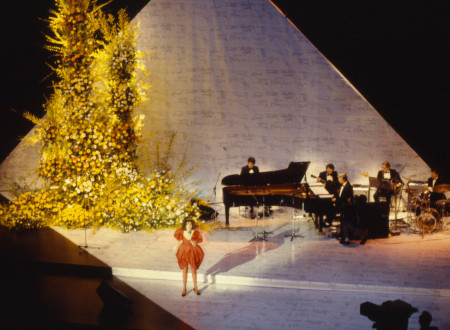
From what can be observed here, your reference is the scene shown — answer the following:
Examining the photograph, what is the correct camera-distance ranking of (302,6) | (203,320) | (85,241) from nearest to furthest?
(203,320), (85,241), (302,6)

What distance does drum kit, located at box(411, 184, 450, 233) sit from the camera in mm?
8352

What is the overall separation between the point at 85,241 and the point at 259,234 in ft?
11.2

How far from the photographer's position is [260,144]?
10562 millimetres

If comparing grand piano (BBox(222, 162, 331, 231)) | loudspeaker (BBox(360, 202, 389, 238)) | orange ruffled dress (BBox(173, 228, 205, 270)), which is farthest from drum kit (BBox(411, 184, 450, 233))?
orange ruffled dress (BBox(173, 228, 205, 270))

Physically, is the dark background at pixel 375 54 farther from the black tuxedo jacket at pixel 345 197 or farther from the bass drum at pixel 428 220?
the black tuxedo jacket at pixel 345 197

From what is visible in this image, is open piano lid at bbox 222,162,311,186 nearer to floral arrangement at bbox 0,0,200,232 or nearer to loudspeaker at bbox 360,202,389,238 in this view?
floral arrangement at bbox 0,0,200,232

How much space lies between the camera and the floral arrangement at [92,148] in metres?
8.60

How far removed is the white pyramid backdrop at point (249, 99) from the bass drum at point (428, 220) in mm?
1611

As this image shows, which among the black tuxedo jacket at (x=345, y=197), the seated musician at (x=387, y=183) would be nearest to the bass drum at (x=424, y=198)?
the seated musician at (x=387, y=183)

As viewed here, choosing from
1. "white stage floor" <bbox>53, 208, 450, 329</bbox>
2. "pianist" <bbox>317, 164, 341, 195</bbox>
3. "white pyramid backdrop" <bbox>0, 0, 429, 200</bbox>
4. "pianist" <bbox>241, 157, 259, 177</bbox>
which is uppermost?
"white pyramid backdrop" <bbox>0, 0, 429, 200</bbox>

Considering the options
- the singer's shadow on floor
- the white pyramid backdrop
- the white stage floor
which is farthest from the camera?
the white pyramid backdrop

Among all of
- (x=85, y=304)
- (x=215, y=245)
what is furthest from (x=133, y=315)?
(x=215, y=245)

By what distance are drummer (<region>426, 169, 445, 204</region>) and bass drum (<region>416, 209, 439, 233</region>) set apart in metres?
0.53

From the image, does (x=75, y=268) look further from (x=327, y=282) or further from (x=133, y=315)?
(x=327, y=282)
